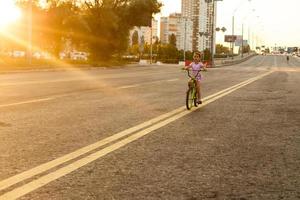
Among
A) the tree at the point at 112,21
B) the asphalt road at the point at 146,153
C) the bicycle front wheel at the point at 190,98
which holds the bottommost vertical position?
the asphalt road at the point at 146,153

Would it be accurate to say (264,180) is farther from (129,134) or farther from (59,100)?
(59,100)

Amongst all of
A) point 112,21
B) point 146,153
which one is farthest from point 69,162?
point 112,21

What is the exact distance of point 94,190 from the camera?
505cm

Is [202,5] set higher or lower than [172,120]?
higher

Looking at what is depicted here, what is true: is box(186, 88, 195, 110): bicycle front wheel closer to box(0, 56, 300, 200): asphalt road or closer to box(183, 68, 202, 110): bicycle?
box(183, 68, 202, 110): bicycle

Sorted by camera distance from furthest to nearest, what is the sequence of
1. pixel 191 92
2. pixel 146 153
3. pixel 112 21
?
pixel 112 21, pixel 191 92, pixel 146 153

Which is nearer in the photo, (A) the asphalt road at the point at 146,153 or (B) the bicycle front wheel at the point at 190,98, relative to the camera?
(A) the asphalt road at the point at 146,153

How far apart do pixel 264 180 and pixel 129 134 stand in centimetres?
345

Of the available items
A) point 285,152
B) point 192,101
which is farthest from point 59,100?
point 285,152

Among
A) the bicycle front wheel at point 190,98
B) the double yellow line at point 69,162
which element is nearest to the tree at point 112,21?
the bicycle front wheel at point 190,98

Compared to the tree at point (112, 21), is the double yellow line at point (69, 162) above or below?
below

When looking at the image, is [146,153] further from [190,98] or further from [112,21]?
[112,21]

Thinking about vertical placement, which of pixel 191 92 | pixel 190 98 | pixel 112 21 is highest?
pixel 112 21

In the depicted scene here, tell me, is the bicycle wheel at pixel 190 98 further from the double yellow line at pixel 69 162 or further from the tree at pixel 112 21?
the tree at pixel 112 21
